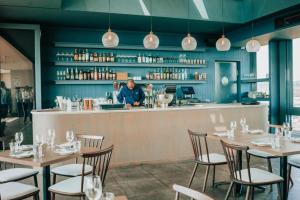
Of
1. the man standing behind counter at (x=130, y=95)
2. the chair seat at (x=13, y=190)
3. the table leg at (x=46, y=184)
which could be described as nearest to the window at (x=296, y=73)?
the man standing behind counter at (x=130, y=95)

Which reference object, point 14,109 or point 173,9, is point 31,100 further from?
point 173,9

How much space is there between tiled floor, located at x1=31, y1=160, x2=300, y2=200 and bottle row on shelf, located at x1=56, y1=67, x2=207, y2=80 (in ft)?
10.3

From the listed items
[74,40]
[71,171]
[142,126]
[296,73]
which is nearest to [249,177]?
[71,171]

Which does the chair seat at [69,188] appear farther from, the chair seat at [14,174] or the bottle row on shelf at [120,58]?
the bottle row on shelf at [120,58]

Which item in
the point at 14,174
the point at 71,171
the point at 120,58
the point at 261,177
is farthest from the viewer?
the point at 120,58

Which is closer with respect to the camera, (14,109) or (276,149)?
(276,149)

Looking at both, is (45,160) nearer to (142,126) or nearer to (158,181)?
(158,181)

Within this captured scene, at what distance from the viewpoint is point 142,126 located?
5523mm

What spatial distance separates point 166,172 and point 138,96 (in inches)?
86.7

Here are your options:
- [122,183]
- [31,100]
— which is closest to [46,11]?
[31,100]

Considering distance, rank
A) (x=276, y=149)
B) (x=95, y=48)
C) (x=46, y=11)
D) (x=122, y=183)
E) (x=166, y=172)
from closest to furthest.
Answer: (x=276, y=149) → (x=122, y=183) → (x=166, y=172) → (x=46, y=11) → (x=95, y=48)

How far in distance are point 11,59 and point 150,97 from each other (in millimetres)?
3383

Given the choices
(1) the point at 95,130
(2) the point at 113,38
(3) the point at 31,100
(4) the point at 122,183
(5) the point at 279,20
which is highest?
(5) the point at 279,20

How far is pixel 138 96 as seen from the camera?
6699 mm
